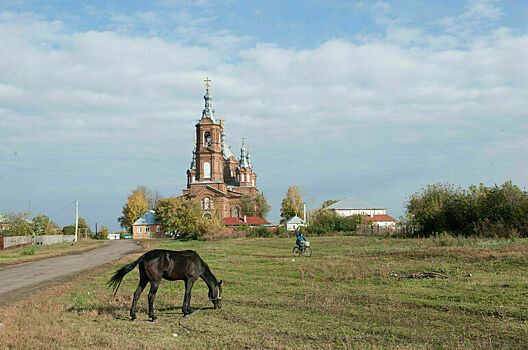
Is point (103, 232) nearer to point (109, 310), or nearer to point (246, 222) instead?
point (246, 222)

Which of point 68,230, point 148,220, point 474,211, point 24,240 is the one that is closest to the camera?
point 474,211

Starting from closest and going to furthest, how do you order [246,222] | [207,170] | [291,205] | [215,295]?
[215,295], [246,222], [207,170], [291,205]

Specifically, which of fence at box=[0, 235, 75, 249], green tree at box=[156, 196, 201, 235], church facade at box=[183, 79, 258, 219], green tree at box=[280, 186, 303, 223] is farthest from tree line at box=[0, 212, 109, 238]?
green tree at box=[280, 186, 303, 223]

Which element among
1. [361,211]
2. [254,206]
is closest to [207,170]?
[254,206]

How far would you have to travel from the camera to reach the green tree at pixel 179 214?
69.8 meters

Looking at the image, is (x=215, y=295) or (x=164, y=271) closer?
(x=164, y=271)

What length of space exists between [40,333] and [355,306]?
7324mm

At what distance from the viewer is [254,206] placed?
10281 cm

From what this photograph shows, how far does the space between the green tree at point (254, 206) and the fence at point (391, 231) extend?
156 ft

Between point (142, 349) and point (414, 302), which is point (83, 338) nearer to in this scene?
point (142, 349)

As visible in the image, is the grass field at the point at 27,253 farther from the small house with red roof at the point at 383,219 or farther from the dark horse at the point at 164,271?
the small house with red roof at the point at 383,219

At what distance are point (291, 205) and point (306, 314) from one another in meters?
95.4

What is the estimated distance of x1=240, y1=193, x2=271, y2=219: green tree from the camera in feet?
336

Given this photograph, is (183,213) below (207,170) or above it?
below
